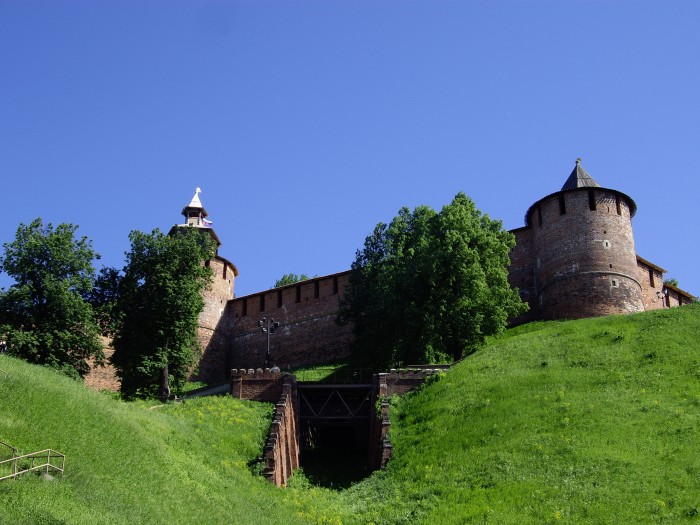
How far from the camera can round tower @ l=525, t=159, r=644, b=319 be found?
4775 cm

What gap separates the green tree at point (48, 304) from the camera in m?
37.1

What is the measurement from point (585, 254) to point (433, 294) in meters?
10.7

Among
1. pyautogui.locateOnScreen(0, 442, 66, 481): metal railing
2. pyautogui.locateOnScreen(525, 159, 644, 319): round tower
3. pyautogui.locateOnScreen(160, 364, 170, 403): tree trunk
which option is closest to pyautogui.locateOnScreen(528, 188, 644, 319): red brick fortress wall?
pyautogui.locateOnScreen(525, 159, 644, 319): round tower

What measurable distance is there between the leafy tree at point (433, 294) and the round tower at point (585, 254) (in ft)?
A: 15.7

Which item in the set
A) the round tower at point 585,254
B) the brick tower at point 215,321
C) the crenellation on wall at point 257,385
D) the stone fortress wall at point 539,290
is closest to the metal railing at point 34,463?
the crenellation on wall at point 257,385

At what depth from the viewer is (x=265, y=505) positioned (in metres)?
26.1

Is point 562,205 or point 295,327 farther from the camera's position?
point 295,327

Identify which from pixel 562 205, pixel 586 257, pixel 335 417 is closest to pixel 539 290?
pixel 586 257

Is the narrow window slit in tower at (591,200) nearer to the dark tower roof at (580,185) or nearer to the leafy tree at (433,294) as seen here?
the dark tower roof at (580,185)

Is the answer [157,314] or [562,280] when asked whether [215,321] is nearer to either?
[157,314]

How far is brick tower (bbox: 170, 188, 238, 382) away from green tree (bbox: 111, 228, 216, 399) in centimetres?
1244

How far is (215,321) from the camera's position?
5775cm

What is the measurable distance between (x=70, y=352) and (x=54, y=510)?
67.8 feet

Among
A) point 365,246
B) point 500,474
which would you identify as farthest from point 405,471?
point 365,246
